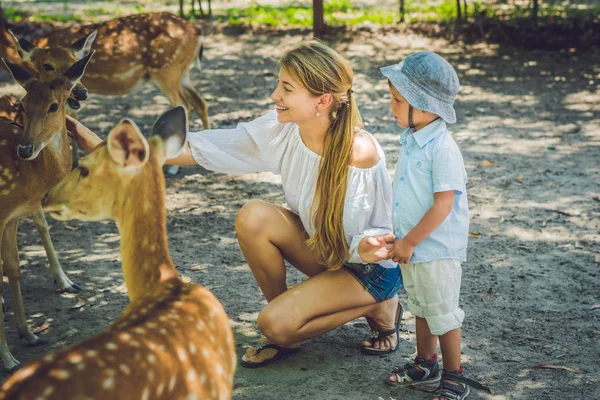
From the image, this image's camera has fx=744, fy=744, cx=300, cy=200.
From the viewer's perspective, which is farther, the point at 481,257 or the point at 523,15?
the point at 523,15

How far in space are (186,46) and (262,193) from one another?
6.96ft

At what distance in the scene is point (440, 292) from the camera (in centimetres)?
331

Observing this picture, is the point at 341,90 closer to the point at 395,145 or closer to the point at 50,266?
the point at 50,266

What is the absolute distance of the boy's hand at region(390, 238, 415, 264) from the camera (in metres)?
3.25

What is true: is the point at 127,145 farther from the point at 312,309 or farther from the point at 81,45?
the point at 81,45

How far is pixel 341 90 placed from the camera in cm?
361

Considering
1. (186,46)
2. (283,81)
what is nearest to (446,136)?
(283,81)

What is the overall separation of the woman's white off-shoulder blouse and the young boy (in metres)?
0.27

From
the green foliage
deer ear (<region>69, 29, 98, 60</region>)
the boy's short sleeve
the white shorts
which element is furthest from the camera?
the green foliage

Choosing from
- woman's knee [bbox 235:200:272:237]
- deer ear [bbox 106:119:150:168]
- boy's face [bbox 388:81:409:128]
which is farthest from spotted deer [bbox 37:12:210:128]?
deer ear [bbox 106:119:150:168]

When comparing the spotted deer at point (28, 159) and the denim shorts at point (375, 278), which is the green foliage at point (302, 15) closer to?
the spotted deer at point (28, 159)

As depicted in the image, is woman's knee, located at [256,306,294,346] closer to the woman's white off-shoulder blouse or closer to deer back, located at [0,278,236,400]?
the woman's white off-shoulder blouse

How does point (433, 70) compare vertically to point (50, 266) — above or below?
above

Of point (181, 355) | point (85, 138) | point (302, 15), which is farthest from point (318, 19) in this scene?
point (181, 355)
